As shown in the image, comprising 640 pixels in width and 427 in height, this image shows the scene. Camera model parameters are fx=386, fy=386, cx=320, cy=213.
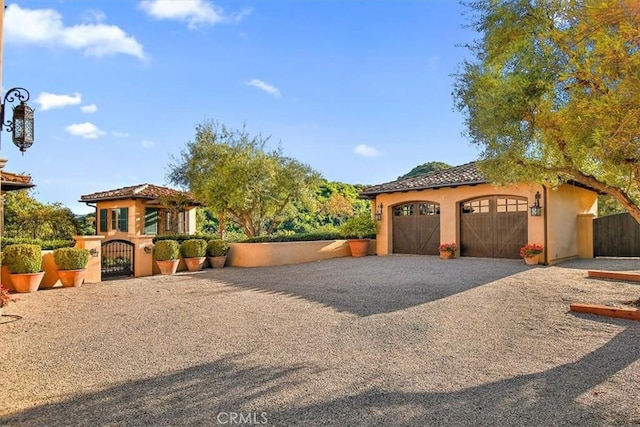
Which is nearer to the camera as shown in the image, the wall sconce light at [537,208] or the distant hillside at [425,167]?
the wall sconce light at [537,208]

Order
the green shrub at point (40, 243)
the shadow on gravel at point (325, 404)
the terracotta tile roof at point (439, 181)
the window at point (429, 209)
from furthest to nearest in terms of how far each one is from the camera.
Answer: the window at point (429, 209) → the terracotta tile roof at point (439, 181) → the green shrub at point (40, 243) → the shadow on gravel at point (325, 404)

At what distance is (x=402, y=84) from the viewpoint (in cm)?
1334

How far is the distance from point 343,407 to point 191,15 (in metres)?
9.71

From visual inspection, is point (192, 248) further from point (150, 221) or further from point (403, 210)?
point (150, 221)

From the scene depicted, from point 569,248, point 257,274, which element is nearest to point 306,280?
point 257,274

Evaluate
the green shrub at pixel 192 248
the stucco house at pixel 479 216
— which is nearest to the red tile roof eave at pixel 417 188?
the stucco house at pixel 479 216

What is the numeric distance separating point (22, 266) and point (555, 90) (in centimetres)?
1178

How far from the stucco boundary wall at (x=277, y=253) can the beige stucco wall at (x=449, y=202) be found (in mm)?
2799

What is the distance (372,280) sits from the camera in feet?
33.0

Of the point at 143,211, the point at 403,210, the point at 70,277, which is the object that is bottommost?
the point at 70,277

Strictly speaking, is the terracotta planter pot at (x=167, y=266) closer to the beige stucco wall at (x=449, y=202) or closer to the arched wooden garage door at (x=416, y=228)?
the beige stucco wall at (x=449, y=202)

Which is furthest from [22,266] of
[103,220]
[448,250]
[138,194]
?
[103,220]

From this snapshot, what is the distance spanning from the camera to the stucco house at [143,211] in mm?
21391

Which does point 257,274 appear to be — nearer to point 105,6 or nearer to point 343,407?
point 105,6
